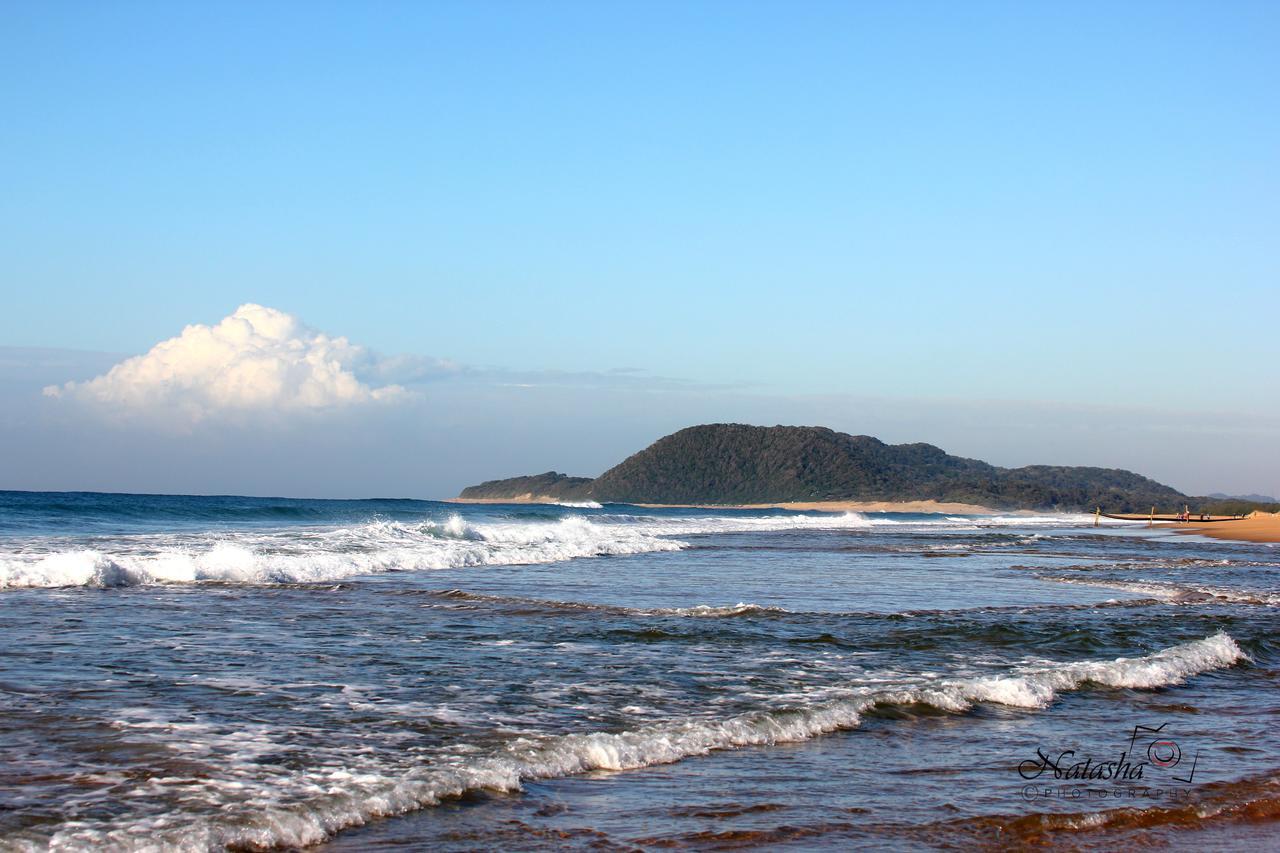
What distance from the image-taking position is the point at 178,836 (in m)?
5.20

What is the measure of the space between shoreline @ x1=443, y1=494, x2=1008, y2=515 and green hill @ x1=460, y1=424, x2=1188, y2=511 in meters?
1.50

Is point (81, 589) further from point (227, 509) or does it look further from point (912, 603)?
point (227, 509)

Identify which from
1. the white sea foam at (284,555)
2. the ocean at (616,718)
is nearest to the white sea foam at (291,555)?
the white sea foam at (284,555)

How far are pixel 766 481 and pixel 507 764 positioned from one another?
557 ft

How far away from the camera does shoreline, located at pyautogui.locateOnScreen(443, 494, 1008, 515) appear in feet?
484

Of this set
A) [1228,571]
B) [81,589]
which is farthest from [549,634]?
[1228,571]

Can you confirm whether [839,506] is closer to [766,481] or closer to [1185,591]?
[766,481]

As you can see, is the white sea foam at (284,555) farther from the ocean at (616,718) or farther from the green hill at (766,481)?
the green hill at (766,481)

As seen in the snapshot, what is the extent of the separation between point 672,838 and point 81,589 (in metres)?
14.4

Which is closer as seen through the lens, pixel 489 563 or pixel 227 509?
pixel 489 563

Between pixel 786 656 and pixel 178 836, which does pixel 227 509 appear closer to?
pixel 786 656

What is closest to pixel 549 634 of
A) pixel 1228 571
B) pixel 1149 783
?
pixel 1149 783

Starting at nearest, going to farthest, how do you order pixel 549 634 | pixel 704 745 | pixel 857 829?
1. pixel 857 829
2. pixel 704 745
3. pixel 549 634

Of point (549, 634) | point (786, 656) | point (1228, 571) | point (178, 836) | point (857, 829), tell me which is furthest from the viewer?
point (1228, 571)
